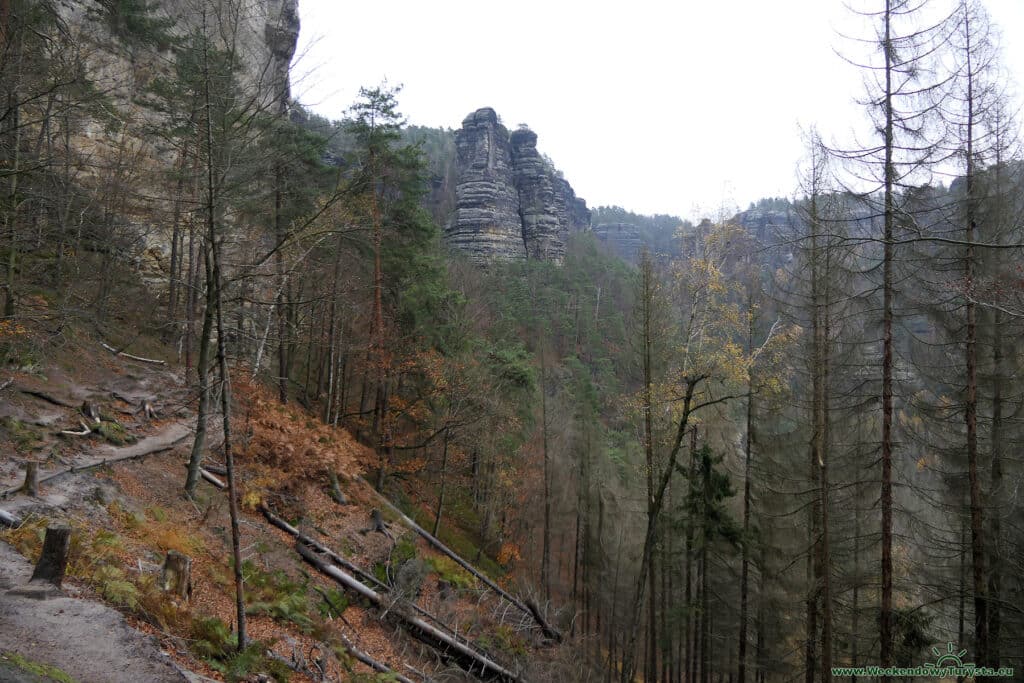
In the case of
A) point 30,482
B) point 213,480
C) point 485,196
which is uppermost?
point 485,196

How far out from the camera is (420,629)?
10.4 m

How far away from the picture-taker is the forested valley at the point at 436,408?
704 centimetres

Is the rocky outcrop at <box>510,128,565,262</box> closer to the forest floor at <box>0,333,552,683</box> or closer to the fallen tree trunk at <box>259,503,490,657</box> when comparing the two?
the forest floor at <box>0,333,552,683</box>

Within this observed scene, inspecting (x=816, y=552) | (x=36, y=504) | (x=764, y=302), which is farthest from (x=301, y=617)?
(x=764, y=302)

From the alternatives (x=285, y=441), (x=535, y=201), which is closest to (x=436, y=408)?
(x=285, y=441)

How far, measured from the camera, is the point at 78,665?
4426mm

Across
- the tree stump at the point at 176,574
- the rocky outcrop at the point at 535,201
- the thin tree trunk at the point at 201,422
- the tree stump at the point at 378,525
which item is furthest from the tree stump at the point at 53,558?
the rocky outcrop at the point at 535,201

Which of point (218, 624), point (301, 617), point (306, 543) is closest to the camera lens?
point (218, 624)

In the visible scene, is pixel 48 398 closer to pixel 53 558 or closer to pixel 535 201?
pixel 53 558

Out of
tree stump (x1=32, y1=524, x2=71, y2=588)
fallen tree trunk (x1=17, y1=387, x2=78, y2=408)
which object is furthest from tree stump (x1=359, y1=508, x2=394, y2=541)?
tree stump (x1=32, y1=524, x2=71, y2=588)

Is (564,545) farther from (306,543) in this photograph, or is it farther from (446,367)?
(306,543)

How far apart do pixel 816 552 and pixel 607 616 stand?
13.3 meters

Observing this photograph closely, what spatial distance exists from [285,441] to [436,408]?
7063 mm

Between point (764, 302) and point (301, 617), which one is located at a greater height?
point (764, 302)
